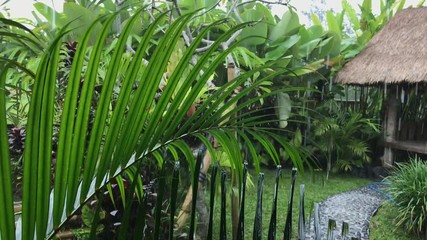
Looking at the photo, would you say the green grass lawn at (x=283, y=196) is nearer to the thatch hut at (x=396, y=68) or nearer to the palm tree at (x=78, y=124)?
the thatch hut at (x=396, y=68)

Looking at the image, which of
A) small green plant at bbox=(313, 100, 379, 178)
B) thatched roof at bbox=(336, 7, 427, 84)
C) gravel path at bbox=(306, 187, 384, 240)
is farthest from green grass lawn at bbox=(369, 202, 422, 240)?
small green plant at bbox=(313, 100, 379, 178)

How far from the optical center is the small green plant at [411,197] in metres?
2.94

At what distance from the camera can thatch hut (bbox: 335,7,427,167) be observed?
181 inches

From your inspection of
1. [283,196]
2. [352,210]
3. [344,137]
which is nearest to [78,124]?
[352,210]

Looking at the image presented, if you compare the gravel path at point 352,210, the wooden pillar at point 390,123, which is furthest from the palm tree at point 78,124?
the wooden pillar at point 390,123

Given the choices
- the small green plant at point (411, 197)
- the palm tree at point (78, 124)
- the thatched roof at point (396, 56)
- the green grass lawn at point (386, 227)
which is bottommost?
the green grass lawn at point (386, 227)

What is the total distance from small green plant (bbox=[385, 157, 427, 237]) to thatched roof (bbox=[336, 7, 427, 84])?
1.38 meters

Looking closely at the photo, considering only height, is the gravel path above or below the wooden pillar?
below

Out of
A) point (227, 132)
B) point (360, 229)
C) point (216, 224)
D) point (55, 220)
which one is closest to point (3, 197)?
point (55, 220)

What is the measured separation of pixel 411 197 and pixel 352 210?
1.79 feet

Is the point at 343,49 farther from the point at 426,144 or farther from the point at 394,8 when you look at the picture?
the point at 426,144

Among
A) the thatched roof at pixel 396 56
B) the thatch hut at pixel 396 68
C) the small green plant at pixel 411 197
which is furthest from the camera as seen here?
the thatch hut at pixel 396 68

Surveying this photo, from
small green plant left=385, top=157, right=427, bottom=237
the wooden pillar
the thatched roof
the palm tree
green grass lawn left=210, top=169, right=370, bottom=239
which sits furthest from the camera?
the wooden pillar

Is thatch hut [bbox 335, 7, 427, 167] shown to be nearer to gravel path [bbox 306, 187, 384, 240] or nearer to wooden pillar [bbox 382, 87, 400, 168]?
wooden pillar [bbox 382, 87, 400, 168]
